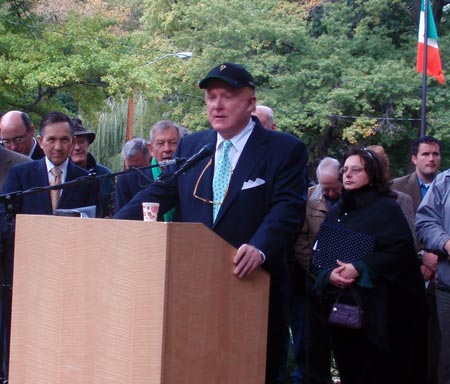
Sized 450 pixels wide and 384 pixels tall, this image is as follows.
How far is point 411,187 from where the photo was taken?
745cm

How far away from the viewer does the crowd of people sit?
4176 mm

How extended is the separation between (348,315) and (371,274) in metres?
0.34

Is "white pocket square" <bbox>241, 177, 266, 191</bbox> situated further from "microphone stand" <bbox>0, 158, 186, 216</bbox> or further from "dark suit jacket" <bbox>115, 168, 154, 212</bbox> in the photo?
"dark suit jacket" <bbox>115, 168, 154, 212</bbox>

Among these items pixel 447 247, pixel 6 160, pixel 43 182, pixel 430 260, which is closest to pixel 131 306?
pixel 43 182

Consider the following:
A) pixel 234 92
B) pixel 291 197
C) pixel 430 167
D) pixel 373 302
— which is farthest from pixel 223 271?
pixel 430 167

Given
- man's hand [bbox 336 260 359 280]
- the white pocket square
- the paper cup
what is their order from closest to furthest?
the paper cup < the white pocket square < man's hand [bbox 336 260 359 280]

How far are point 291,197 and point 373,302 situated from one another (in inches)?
78.5

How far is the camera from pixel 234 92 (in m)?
4.15

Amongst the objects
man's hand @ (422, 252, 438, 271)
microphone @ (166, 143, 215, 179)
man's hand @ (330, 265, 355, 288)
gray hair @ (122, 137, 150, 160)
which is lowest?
man's hand @ (330, 265, 355, 288)

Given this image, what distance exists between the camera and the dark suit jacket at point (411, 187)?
24.3 feet

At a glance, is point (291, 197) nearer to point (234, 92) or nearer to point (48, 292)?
point (234, 92)

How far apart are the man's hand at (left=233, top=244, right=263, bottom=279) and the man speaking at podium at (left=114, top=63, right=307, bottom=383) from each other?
370 millimetres

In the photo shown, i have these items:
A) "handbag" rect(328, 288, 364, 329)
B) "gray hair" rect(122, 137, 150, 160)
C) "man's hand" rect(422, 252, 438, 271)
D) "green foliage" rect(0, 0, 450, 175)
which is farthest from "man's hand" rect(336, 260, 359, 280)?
"green foliage" rect(0, 0, 450, 175)

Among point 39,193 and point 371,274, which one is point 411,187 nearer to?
point 371,274
